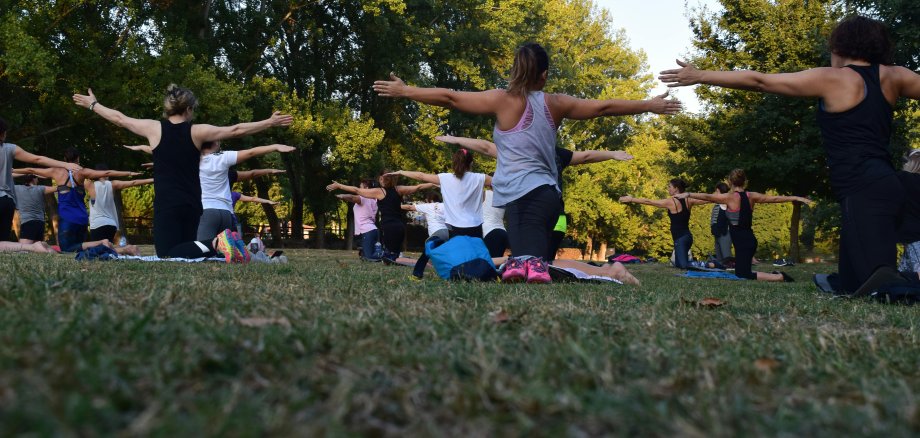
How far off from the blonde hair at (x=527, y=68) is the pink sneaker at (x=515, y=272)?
155cm

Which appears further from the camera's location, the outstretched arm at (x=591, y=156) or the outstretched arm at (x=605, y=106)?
the outstretched arm at (x=591, y=156)

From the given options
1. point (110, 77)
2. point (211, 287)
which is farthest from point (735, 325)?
point (110, 77)

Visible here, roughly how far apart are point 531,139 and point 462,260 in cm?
127

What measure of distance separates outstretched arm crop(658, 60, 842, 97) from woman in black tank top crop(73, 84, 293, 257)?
4903 millimetres

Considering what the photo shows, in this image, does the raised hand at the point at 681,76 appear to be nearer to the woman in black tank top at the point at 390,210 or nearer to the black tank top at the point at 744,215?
the black tank top at the point at 744,215

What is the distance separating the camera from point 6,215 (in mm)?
12445

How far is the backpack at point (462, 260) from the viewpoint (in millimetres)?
7329

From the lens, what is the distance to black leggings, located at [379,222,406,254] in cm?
1616

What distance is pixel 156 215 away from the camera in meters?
9.84

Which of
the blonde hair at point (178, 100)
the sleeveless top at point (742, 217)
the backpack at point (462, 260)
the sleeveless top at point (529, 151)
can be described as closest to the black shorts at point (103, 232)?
the blonde hair at point (178, 100)

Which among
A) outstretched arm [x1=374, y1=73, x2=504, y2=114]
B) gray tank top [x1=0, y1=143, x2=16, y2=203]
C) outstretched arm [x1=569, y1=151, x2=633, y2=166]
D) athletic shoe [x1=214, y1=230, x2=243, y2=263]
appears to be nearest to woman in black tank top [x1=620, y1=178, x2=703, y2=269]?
outstretched arm [x1=569, y1=151, x2=633, y2=166]

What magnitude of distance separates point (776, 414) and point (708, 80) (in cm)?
492

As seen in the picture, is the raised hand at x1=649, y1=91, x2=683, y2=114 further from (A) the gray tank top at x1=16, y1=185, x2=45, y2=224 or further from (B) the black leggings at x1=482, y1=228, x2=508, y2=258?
(A) the gray tank top at x1=16, y1=185, x2=45, y2=224

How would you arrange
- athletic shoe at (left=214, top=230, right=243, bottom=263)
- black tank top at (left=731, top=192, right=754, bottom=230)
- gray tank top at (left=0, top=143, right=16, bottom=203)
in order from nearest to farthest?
athletic shoe at (left=214, top=230, right=243, bottom=263), gray tank top at (left=0, top=143, right=16, bottom=203), black tank top at (left=731, top=192, right=754, bottom=230)
